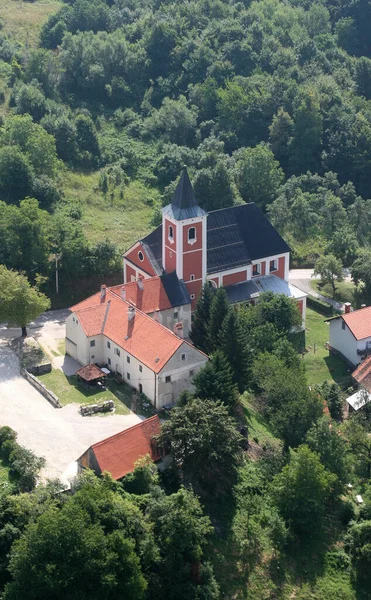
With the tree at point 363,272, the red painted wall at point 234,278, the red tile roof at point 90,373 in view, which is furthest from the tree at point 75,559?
the tree at point 363,272

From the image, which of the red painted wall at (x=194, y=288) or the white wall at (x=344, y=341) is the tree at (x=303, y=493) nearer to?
the white wall at (x=344, y=341)

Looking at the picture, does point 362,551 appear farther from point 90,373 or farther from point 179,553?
point 90,373

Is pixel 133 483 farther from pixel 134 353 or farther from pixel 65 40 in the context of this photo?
pixel 65 40

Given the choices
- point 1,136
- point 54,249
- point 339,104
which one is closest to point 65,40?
point 1,136

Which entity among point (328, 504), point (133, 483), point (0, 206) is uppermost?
point (0, 206)

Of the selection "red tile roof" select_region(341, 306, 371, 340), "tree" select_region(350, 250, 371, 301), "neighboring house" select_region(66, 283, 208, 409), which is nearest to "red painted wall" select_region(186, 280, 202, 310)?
"neighboring house" select_region(66, 283, 208, 409)

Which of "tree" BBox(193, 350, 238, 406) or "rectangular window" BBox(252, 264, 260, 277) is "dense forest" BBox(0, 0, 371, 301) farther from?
"tree" BBox(193, 350, 238, 406)

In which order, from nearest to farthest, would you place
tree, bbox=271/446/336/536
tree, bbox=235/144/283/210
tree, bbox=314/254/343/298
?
tree, bbox=271/446/336/536 → tree, bbox=314/254/343/298 → tree, bbox=235/144/283/210

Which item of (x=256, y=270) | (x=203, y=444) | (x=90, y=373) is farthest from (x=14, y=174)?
(x=203, y=444)
